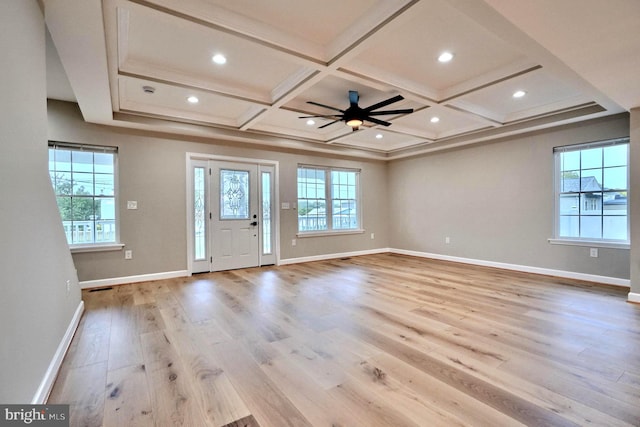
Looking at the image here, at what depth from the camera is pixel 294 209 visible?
6.25 meters

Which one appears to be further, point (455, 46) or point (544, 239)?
point (544, 239)

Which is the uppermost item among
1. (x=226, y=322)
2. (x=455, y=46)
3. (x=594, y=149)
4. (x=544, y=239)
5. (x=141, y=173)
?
(x=455, y=46)

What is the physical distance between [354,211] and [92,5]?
A: 6.00 meters

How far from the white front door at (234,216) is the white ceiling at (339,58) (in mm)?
908

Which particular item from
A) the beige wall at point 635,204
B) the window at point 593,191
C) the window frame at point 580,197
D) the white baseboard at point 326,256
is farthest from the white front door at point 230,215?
the beige wall at point 635,204

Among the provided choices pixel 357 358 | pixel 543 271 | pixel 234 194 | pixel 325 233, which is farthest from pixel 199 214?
pixel 543 271

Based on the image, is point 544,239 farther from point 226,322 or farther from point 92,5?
point 92,5

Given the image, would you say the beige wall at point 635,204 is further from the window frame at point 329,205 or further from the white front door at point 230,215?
the white front door at point 230,215

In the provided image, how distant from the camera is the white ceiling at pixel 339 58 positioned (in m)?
2.07

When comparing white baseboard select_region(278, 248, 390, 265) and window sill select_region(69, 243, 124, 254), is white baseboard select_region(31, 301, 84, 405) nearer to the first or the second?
window sill select_region(69, 243, 124, 254)

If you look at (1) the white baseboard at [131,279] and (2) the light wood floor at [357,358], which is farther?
(1) the white baseboard at [131,279]

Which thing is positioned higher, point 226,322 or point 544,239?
point 544,239

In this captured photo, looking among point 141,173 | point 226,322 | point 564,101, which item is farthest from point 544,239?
point 141,173

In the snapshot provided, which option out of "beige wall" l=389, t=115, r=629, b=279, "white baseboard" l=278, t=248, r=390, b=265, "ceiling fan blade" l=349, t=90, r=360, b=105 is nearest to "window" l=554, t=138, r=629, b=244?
"beige wall" l=389, t=115, r=629, b=279
